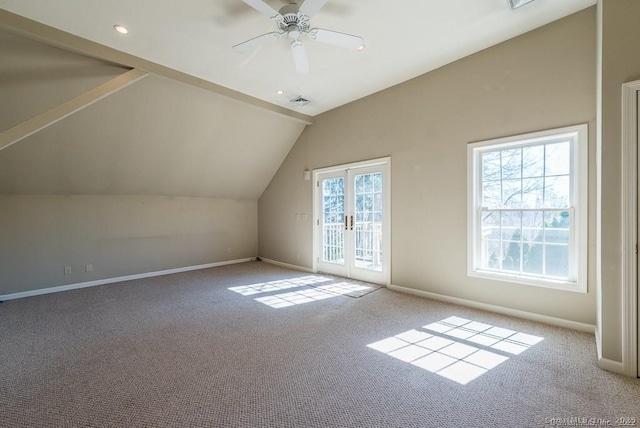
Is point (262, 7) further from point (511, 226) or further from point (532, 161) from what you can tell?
point (511, 226)

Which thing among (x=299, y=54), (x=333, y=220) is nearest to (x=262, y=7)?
(x=299, y=54)

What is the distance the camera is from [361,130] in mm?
4859

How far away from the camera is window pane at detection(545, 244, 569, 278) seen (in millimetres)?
2984

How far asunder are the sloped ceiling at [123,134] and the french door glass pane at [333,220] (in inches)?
57.4

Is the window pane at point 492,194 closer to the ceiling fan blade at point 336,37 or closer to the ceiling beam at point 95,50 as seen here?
the ceiling fan blade at point 336,37

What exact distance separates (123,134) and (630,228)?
5.82m

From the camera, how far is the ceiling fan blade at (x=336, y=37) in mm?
2570

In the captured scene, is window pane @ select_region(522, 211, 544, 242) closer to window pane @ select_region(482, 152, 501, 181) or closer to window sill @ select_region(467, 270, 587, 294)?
window sill @ select_region(467, 270, 587, 294)

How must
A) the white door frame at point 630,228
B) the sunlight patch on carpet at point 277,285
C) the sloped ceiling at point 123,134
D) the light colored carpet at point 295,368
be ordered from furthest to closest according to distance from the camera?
the sunlight patch on carpet at point 277,285 < the sloped ceiling at point 123,134 < the white door frame at point 630,228 < the light colored carpet at point 295,368

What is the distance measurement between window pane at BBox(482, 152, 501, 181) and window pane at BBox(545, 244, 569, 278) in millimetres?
968

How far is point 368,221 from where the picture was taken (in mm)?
4836

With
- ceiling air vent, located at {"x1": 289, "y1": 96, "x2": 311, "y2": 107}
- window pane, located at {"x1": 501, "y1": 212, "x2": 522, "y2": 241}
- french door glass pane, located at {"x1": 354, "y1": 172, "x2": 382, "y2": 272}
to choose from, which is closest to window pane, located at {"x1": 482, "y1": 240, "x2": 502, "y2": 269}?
window pane, located at {"x1": 501, "y1": 212, "x2": 522, "y2": 241}

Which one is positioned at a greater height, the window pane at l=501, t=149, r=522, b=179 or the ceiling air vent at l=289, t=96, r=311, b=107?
the ceiling air vent at l=289, t=96, r=311, b=107

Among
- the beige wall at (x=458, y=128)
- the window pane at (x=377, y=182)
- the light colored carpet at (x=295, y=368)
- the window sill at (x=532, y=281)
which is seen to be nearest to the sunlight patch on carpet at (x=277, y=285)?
the light colored carpet at (x=295, y=368)
